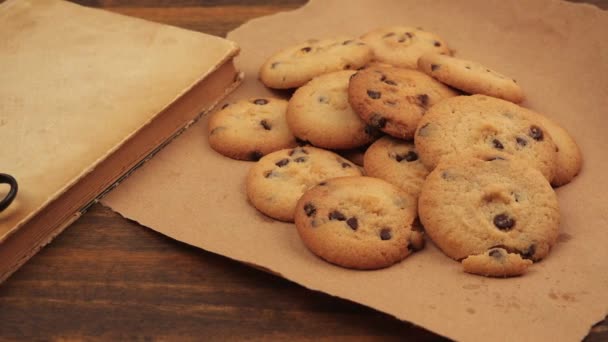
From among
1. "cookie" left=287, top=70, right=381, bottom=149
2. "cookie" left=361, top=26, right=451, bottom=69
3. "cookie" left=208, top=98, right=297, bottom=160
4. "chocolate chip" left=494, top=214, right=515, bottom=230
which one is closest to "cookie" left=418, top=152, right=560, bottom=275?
"chocolate chip" left=494, top=214, right=515, bottom=230

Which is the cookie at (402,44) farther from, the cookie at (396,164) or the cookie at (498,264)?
the cookie at (498,264)

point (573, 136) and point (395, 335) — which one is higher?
point (573, 136)

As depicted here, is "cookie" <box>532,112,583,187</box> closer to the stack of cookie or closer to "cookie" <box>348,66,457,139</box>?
the stack of cookie

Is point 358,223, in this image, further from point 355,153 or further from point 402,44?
point 402,44

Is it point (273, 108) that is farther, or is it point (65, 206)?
point (273, 108)

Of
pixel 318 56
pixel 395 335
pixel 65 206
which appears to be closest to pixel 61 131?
pixel 65 206

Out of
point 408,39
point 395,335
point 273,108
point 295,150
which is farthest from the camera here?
point 408,39

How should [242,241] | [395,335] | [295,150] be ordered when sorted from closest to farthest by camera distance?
[395,335] < [242,241] < [295,150]

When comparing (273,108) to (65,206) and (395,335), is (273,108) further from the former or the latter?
(395,335)
